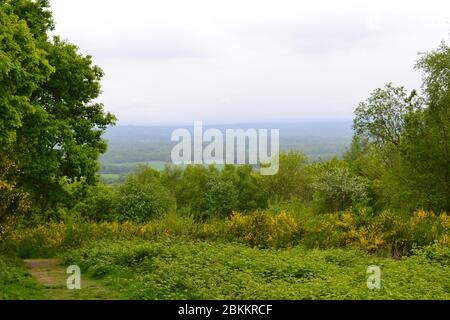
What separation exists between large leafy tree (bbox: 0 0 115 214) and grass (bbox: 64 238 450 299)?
15.4 ft

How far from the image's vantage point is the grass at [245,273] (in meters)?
12.0

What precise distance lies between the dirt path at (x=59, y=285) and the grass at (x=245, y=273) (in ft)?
1.37

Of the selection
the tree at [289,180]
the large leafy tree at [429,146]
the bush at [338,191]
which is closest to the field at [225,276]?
the large leafy tree at [429,146]

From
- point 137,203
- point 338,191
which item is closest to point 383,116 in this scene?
point 338,191

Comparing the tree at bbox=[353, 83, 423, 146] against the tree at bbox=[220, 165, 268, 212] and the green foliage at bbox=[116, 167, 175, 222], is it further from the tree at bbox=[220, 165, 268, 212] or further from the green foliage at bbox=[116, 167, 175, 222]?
the tree at bbox=[220, 165, 268, 212]

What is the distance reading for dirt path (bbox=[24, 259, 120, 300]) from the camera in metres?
12.4

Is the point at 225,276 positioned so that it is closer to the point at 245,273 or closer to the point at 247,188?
Result: the point at 245,273

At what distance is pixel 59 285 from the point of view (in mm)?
14062
